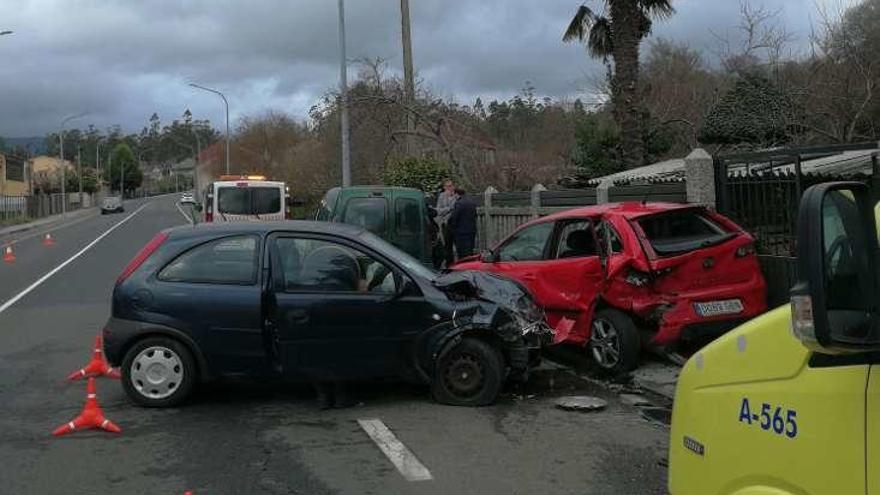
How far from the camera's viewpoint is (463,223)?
1466 centimetres

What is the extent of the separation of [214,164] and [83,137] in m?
95.1

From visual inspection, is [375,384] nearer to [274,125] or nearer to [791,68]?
[791,68]

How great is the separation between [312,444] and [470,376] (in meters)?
1.51

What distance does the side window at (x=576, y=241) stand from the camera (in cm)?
834

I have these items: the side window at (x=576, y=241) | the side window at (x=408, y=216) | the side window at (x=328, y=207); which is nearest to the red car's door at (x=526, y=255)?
the side window at (x=576, y=241)

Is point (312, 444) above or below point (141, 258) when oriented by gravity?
below

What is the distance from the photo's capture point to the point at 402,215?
44.1 ft

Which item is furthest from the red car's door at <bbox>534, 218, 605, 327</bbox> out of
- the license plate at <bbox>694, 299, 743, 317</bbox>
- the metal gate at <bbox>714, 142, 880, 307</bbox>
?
the metal gate at <bbox>714, 142, 880, 307</bbox>

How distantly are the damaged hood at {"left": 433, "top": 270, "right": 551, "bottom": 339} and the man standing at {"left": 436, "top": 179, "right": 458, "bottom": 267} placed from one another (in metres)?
8.16

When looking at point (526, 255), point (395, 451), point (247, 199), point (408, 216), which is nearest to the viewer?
point (395, 451)

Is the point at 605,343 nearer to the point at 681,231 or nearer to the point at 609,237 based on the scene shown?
the point at 609,237

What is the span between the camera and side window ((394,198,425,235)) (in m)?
13.4

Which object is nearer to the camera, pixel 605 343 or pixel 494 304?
pixel 494 304

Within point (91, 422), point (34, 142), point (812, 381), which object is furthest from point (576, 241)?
point (34, 142)
